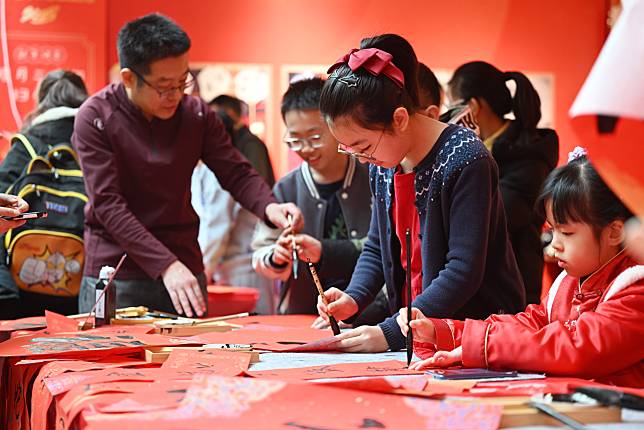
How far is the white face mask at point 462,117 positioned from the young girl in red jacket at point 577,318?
1.11 meters

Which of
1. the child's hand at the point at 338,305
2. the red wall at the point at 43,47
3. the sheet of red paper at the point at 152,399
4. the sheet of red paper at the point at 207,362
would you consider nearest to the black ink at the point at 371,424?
the sheet of red paper at the point at 152,399

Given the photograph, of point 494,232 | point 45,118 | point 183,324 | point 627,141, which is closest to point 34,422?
point 183,324

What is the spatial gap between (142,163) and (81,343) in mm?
997

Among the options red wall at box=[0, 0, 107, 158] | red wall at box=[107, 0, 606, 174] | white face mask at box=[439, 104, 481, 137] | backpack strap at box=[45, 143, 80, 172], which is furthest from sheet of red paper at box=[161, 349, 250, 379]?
red wall at box=[107, 0, 606, 174]

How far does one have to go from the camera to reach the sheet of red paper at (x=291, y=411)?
3.91ft

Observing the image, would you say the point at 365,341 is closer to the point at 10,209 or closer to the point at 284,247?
the point at 284,247

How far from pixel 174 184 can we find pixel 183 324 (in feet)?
2.19

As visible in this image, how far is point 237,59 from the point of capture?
17.7ft

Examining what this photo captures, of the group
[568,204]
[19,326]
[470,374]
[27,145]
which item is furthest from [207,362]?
[27,145]

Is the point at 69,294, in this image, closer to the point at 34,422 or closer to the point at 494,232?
the point at 34,422

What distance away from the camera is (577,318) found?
173 cm

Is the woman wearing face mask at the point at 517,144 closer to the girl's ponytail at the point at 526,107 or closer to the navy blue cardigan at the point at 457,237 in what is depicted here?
the girl's ponytail at the point at 526,107

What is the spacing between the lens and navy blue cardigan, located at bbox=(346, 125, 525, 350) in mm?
1935

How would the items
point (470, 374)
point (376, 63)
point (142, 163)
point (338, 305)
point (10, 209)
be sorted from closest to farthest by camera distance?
point (470, 374), point (376, 63), point (338, 305), point (10, 209), point (142, 163)
